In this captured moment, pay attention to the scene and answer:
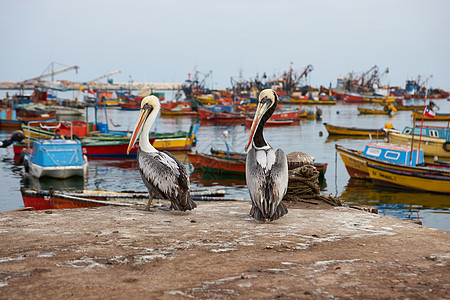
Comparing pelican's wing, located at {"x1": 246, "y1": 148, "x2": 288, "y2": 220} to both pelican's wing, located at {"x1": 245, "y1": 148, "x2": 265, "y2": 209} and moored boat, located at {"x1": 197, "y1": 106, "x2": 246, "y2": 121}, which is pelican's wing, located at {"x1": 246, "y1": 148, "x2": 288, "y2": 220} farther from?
moored boat, located at {"x1": 197, "y1": 106, "x2": 246, "y2": 121}

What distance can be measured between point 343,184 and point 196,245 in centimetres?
1842

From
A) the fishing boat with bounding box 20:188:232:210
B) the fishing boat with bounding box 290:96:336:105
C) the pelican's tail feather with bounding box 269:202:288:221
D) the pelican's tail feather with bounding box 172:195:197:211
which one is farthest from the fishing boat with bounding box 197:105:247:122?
the pelican's tail feather with bounding box 269:202:288:221

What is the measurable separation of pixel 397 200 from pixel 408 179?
1167mm

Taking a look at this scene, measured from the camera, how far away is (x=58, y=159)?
21.4 meters

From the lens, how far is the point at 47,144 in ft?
69.2

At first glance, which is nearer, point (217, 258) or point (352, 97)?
point (217, 258)

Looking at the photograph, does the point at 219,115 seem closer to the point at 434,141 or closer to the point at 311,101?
the point at 434,141

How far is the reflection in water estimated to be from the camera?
1719 centimetres

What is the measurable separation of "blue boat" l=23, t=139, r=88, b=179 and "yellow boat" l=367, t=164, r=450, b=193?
501 inches

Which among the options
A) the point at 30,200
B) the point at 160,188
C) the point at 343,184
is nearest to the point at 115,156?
the point at 343,184

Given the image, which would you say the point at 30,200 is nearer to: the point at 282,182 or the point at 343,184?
the point at 282,182

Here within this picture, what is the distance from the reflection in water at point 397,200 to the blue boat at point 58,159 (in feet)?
37.9

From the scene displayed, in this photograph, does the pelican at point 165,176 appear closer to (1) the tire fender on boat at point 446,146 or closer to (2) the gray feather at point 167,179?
(2) the gray feather at point 167,179

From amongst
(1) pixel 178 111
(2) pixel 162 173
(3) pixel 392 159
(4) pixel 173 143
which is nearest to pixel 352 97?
(1) pixel 178 111
